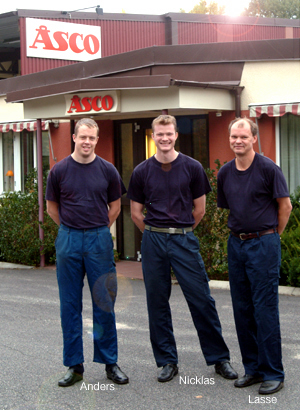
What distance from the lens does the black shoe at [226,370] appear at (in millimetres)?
4574

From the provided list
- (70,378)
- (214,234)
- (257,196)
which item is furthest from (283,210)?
(214,234)

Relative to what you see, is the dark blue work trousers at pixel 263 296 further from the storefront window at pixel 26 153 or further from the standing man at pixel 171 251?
the storefront window at pixel 26 153

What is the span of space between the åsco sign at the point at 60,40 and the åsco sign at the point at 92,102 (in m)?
5.93

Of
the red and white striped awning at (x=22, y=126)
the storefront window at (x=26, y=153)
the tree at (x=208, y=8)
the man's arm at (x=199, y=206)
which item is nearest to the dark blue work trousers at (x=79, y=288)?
the man's arm at (x=199, y=206)

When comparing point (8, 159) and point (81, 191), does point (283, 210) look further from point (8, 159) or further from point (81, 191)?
point (8, 159)

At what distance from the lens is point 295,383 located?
14.9 feet

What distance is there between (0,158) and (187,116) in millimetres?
5052

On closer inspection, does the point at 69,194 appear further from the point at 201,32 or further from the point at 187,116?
the point at 201,32

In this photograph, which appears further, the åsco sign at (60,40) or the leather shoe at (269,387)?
the åsco sign at (60,40)

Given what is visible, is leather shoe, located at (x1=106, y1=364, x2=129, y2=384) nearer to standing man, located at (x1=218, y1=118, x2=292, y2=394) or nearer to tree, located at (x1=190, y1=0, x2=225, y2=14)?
standing man, located at (x1=218, y1=118, x2=292, y2=394)

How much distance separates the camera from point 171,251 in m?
4.58

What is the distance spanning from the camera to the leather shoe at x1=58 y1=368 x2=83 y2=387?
4.53 m

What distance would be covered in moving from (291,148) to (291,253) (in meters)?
2.06

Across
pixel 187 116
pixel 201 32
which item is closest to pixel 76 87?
pixel 187 116
